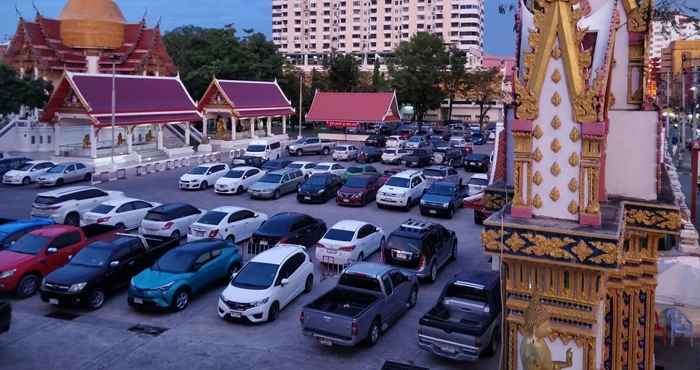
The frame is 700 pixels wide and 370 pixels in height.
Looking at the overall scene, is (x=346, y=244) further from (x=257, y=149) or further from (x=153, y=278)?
(x=257, y=149)

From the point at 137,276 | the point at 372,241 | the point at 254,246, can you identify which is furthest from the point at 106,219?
the point at 372,241

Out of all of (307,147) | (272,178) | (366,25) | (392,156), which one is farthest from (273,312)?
(366,25)

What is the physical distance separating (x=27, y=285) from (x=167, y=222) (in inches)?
227

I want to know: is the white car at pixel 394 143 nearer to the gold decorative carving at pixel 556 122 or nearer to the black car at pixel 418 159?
the black car at pixel 418 159

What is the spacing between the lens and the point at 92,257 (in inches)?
648

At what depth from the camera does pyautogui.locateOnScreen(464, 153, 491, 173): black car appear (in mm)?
40375

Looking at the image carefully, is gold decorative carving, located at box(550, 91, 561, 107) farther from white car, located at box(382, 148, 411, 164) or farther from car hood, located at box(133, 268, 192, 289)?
white car, located at box(382, 148, 411, 164)

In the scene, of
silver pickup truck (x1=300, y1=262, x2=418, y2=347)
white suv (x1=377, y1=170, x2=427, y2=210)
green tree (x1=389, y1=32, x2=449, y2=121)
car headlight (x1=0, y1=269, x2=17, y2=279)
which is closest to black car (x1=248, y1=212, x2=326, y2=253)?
silver pickup truck (x1=300, y1=262, x2=418, y2=347)

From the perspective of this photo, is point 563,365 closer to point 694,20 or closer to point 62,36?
point 694,20

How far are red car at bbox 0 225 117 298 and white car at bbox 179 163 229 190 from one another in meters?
13.1

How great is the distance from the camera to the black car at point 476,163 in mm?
40375

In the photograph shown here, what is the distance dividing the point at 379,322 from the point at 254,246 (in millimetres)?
7565

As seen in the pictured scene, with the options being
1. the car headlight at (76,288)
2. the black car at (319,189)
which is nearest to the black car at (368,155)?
the black car at (319,189)

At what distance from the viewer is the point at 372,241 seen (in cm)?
2030
